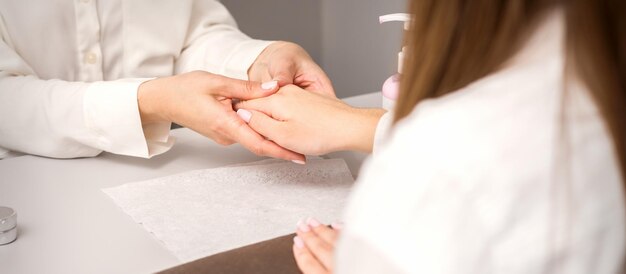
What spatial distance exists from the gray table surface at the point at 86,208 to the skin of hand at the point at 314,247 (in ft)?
0.44

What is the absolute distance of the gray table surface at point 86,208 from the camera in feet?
2.25

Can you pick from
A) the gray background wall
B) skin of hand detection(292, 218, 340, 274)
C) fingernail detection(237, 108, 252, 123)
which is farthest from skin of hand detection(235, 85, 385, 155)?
the gray background wall

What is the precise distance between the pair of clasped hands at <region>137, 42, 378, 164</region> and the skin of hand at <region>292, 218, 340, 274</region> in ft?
0.72

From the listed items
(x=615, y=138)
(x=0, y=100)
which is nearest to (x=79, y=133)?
(x=0, y=100)

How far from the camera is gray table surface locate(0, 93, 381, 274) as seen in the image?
687 millimetres

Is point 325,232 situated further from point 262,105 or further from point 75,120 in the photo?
point 75,120

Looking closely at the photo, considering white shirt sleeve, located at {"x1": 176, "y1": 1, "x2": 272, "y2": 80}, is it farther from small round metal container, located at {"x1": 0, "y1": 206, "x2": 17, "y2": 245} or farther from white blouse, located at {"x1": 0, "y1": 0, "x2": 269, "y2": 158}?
small round metal container, located at {"x1": 0, "y1": 206, "x2": 17, "y2": 245}

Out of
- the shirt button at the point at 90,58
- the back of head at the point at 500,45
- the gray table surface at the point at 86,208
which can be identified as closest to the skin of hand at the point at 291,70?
the gray table surface at the point at 86,208

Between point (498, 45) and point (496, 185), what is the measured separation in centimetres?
9

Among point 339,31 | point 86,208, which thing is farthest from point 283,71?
point 339,31

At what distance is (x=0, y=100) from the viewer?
1.00m

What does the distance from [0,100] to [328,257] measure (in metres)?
0.61

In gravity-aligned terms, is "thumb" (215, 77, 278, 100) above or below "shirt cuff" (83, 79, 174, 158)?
above

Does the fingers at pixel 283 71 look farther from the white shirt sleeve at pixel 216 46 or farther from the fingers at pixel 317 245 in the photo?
the fingers at pixel 317 245
